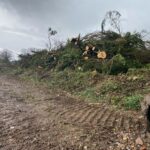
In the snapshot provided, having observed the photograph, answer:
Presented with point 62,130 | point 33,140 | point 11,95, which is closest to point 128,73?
point 11,95

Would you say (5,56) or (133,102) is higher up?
(5,56)

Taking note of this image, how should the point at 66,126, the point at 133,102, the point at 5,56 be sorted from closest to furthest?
the point at 66,126
the point at 133,102
the point at 5,56

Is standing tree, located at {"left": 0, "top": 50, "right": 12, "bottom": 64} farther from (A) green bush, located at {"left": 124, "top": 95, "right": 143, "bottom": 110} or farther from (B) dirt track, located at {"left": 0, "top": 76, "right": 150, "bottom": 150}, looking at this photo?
(A) green bush, located at {"left": 124, "top": 95, "right": 143, "bottom": 110}

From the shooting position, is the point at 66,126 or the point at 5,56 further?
the point at 5,56

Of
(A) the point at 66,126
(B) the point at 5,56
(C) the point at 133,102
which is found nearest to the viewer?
(A) the point at 66,126

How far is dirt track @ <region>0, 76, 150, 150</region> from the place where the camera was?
4770 millimetres

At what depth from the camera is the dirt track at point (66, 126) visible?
4.77 m

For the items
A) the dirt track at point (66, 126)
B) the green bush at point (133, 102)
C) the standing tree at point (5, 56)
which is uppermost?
the standing tree at point (5, 56)

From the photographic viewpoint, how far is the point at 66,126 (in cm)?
560

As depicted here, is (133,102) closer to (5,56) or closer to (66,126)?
(66,126)

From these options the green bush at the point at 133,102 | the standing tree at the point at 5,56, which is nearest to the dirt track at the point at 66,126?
the green bush at the point at 133,102

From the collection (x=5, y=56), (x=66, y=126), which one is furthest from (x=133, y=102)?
(x=5, y=56)

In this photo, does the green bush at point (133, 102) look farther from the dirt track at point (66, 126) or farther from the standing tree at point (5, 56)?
the standing tree at point (5, 56)

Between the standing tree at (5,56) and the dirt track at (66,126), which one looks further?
the standing tree at (5,56)
